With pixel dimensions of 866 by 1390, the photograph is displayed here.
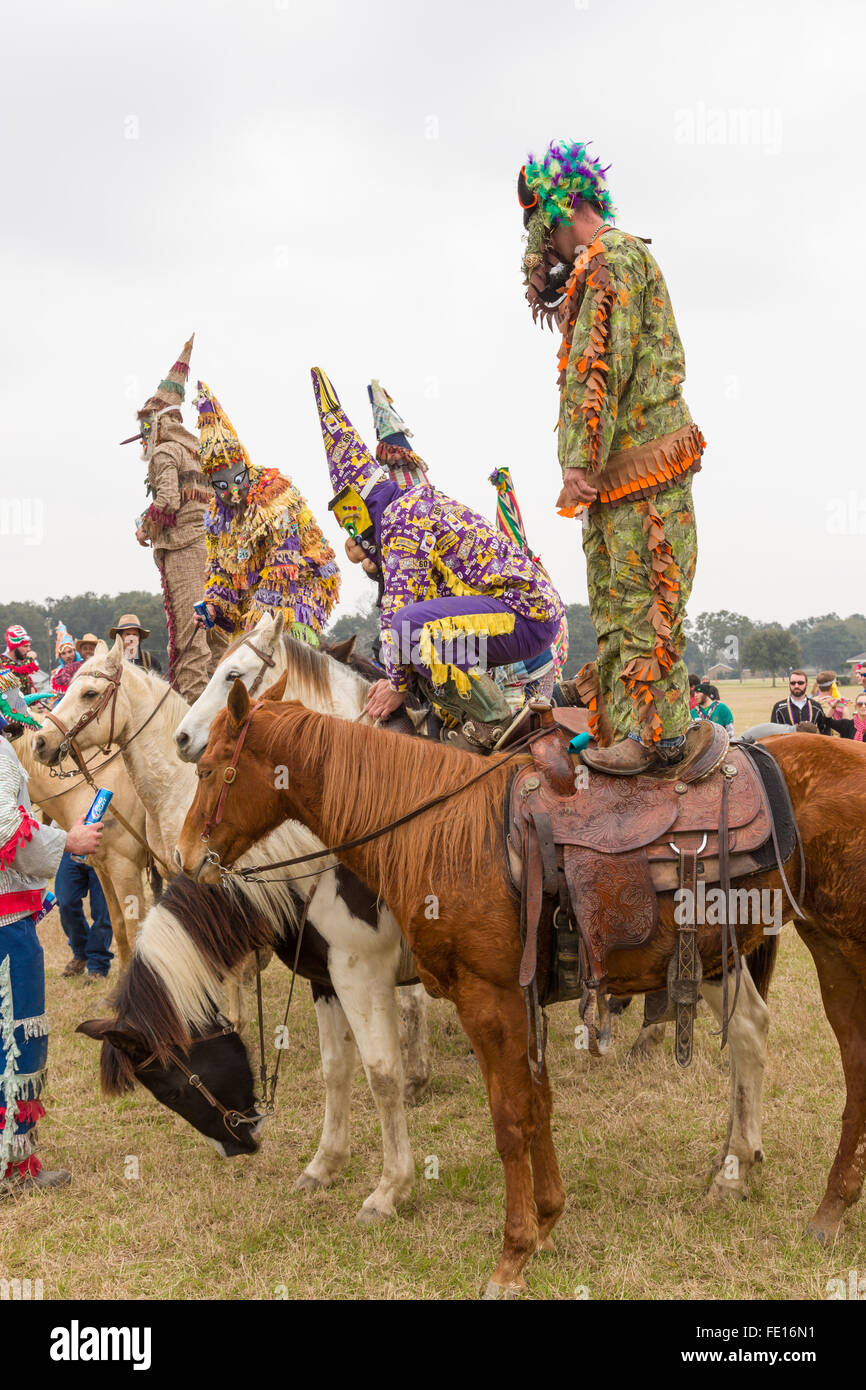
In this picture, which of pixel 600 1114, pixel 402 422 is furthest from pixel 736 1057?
pixel 402 422

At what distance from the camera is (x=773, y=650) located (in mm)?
86562

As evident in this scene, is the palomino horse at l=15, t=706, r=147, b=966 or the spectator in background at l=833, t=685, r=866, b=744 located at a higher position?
the spectator in background at l=833, t=685, r=866, b=744

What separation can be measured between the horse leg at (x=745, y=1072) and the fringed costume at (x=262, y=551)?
3236 millimetres

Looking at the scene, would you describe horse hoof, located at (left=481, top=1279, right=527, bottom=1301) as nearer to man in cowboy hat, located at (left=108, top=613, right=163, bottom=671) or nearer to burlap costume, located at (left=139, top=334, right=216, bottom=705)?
man in cowboy hat, located at (left=108, top=613, right=163, bottom=671)

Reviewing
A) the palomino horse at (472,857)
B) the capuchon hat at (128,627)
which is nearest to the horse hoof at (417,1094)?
the palomino horse at (472,857)

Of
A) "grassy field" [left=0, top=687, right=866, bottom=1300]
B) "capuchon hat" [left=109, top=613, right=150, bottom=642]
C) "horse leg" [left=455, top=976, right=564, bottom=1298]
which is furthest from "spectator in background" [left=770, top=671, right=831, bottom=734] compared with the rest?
"horse leg" [left=455, top=976, right=564, bottom=1298]

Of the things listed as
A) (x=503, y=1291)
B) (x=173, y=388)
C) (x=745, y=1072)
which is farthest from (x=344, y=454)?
(x=173, y=388)

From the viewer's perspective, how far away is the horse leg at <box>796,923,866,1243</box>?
3.79 m

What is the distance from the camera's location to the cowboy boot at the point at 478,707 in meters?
4.52

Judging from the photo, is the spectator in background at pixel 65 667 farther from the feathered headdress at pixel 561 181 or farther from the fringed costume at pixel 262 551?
the feathered headdress at pixel 561 181

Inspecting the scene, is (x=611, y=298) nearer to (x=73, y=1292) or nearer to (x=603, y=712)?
(x=603, y=712)

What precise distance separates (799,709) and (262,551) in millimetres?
6895

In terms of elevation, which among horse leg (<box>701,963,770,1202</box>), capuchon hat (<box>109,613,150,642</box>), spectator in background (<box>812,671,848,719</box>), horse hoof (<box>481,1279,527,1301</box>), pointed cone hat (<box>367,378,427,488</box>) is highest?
pointed cone hat (<box>367,378,427,488</box>)

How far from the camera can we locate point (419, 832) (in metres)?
3.58
